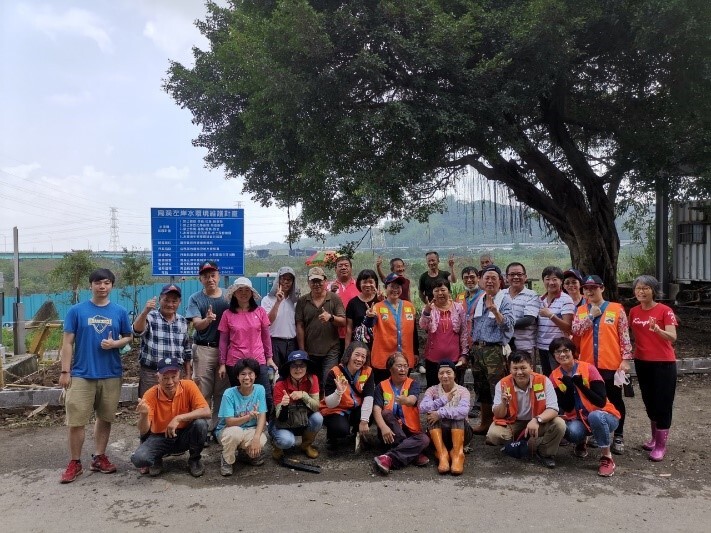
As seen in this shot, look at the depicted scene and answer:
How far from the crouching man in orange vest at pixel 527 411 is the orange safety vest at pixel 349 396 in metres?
1.14

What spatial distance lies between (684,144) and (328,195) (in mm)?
5567

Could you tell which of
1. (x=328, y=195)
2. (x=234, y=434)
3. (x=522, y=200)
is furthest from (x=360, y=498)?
(x=522, y=200)

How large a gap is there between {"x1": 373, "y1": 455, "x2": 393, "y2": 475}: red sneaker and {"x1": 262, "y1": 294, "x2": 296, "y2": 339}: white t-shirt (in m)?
1.53

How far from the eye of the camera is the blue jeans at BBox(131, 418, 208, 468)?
13.7 feet

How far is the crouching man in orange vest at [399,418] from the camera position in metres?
4.29

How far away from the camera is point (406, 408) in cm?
454

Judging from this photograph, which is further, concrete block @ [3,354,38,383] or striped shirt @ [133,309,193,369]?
concrete block @ [3,354,38,383]

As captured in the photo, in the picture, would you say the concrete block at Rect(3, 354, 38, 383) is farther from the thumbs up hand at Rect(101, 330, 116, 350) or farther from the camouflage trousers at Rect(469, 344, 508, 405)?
the camouflage trousers at Rect(469, 344, 508, 405)

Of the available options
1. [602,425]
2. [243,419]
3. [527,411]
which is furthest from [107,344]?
[602,425]

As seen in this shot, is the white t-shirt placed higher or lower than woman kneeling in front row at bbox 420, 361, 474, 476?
higher

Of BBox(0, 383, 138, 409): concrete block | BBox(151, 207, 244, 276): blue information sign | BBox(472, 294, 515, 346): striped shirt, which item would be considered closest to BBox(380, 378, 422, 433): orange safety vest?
BBox(472, 294, 515, 346): striped shirt

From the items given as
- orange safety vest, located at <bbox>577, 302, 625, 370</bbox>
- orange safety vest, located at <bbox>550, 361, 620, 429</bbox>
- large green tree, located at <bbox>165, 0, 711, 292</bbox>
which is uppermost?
large green tree, located at <bbox>165, 0, 711, 292</bbox>

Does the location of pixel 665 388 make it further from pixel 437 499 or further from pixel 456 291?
pixel 456 291

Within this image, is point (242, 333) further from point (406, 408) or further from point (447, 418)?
point (447, 418)
